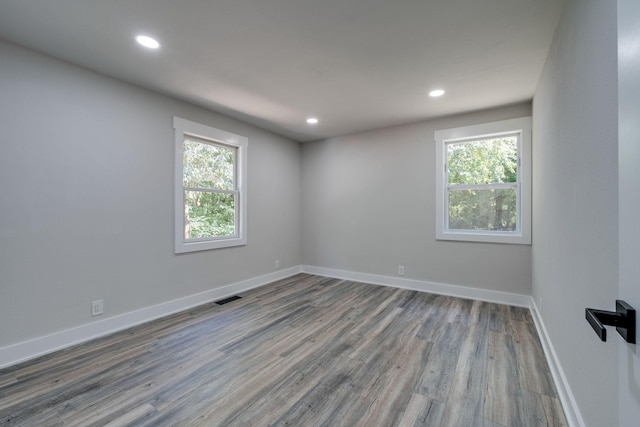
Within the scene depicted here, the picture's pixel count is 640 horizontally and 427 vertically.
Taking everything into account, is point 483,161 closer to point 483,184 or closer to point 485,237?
point 483,184

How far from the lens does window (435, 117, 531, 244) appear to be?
3.48 metres

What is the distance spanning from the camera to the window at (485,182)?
11.4 feet

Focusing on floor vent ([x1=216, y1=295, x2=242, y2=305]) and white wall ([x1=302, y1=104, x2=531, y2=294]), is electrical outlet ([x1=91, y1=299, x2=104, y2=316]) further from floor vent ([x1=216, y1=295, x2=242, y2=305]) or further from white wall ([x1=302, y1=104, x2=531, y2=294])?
white wall ([x1=302, y1=104, x2=531, y2=294])

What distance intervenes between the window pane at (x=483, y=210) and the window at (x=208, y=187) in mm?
3134

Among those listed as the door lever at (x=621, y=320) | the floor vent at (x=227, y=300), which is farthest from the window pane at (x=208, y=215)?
the door lever at (x=621, y=320)

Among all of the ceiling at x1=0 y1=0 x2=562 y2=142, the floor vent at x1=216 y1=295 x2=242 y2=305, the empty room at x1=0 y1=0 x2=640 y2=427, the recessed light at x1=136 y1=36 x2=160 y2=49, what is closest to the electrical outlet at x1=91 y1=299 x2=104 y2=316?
the empty room at x1=0 y1=0 x2=640 y2=427

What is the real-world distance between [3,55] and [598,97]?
3.96 metres

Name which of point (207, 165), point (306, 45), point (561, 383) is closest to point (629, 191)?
point (561, 383)

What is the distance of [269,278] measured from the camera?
469cm

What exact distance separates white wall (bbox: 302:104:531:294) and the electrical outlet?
328cm

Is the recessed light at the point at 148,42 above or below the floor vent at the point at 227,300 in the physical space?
above

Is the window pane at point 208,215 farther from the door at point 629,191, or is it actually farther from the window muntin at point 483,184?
the door at point 629,191

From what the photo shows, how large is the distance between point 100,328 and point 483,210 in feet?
15.4

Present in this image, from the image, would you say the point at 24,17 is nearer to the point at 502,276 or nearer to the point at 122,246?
the point at 122,246
